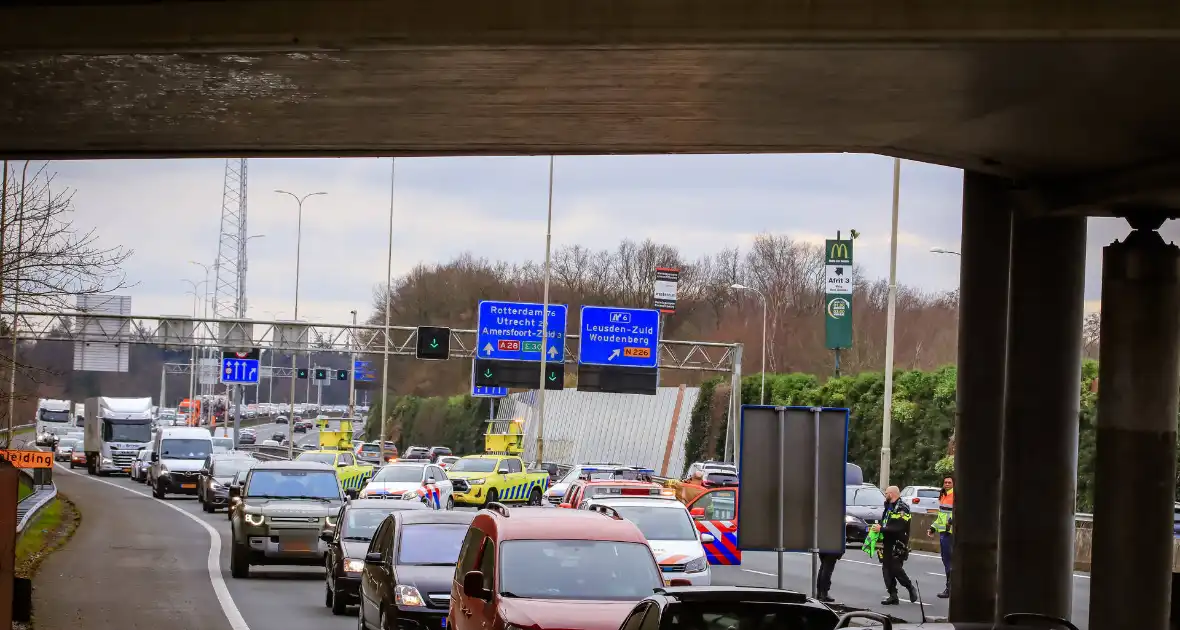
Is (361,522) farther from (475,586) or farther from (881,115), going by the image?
(881,115)

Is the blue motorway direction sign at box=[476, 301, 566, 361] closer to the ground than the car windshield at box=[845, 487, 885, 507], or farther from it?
farther from it

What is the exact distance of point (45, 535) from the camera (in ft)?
110

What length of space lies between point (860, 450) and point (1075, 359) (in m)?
39.6

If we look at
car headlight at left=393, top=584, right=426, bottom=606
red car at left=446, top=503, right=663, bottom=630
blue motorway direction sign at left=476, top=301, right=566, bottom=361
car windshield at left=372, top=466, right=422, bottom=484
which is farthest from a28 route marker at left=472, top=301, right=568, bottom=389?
red car at left=446, top=503, right=663, bottom=630

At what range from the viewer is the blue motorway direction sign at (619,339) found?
55344 millimetres

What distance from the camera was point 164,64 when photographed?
12.4 m

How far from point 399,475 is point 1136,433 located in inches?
1064

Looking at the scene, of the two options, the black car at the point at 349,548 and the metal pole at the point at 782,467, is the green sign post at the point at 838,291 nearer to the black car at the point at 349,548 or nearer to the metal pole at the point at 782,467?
the black car at the point at 349,548

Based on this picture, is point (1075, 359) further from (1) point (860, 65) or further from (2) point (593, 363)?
(2) point (593, 363)

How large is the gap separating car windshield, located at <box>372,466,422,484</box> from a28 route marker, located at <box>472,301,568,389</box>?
48.2 feet

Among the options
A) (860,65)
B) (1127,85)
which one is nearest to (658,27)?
(860,65)

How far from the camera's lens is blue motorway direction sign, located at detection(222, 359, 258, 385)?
8438 centimetres

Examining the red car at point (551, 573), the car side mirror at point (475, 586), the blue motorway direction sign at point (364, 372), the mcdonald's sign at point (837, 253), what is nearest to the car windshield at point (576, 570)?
the red car at point (551, 573)

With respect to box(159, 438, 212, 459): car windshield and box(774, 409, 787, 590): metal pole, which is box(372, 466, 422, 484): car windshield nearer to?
box(159, 438, 212, 459): car windshield
